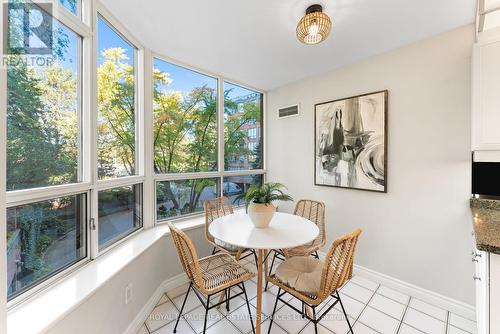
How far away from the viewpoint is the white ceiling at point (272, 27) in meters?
1.60

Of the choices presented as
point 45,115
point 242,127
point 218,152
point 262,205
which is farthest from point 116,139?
point 242,127

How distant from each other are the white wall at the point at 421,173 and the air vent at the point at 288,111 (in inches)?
22.7

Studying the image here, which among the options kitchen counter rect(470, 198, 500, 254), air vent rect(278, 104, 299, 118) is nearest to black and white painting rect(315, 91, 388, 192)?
air vent rect(278, 104, 299, 118)

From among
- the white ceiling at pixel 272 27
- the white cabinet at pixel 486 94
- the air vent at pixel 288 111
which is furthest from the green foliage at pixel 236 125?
the white cabinet at pixel 486 94

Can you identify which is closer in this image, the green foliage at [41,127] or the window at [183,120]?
the green foliage at [41,127]

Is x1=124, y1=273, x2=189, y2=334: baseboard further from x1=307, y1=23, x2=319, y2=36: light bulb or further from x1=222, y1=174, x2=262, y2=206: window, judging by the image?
x1=307, y1=23, x2=319, y2=36: light bulb

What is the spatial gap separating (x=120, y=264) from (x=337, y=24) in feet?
8.63

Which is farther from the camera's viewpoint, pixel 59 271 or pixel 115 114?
pixel 115 114

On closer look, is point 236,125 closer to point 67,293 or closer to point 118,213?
point 118,213

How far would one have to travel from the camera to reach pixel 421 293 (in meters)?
2.02

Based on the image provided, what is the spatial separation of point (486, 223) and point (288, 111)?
7.92 feet

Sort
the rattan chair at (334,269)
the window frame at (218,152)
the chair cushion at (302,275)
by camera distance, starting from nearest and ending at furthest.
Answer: the rattan chair at (334,269), the chair cushion at (302,275), the window frame at (218,152)

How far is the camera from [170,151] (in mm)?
2516

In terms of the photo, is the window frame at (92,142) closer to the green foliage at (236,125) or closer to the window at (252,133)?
the green foliage at (236,125)
